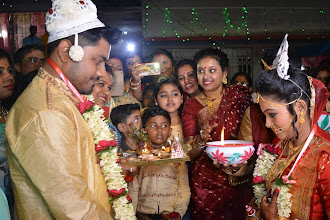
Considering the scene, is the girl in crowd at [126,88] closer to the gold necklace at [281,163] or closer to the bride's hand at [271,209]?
the gold necklace at [281,163]

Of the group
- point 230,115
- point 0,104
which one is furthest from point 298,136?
point 0,104

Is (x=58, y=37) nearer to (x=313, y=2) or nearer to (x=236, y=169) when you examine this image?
(x=236, y=169)

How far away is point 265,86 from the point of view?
2.33 meters

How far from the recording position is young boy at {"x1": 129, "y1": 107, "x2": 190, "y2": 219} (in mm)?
3387

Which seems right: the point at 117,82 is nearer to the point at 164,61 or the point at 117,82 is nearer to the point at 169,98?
the point at 169,98

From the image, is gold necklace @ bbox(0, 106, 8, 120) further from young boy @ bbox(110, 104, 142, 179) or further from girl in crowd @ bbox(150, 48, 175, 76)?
girl in crowd @ bbox(150, 48, 175, 76)

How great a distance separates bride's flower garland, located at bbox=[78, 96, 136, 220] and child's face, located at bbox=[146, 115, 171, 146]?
4.46 feet

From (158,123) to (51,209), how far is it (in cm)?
206

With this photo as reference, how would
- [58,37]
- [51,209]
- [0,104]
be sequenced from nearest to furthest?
[51,209]
[58,37]
[0,104]

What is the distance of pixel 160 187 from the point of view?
11.3 ft

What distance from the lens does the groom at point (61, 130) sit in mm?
1724

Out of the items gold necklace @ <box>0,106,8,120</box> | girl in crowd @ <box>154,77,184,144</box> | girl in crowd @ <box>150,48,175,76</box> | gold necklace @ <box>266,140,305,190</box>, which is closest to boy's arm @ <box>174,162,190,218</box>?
girl in crowd @ <box>154,77,184,144</box>

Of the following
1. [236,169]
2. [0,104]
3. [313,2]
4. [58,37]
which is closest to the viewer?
[58,37]

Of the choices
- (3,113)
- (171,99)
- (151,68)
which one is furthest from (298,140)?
(3,113)
